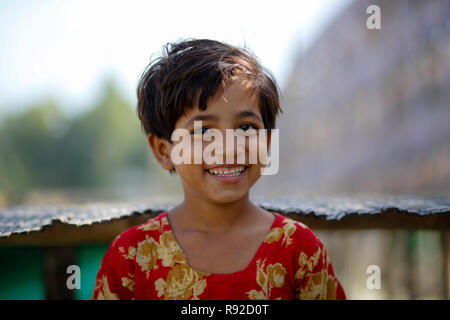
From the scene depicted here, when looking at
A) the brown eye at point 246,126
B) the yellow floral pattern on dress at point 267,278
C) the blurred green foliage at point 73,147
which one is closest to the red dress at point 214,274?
the yellow floral pattern on dress at point 267,278

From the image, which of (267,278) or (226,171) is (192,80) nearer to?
(226,171)

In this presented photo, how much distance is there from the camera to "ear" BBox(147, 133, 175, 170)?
59.5 inches

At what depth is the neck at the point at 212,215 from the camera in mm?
1470

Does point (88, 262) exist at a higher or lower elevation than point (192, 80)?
lower

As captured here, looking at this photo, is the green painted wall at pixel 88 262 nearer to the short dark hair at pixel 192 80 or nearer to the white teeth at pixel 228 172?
the short dark hair at pixel 192 80

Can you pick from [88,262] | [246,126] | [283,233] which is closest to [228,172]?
[246,126]

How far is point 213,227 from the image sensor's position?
147 centimetres

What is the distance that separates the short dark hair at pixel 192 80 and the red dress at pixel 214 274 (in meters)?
0.39

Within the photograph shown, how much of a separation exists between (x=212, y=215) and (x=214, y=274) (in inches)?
8.7

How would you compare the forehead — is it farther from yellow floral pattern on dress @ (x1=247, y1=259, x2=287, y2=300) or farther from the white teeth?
yellow floral pattern on dress @ (x1=247, y1=259, x2=287, y2=300)

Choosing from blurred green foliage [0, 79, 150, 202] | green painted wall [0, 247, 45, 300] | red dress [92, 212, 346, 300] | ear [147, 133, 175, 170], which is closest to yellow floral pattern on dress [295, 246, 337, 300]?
red dress [92, 212, 346, 300]

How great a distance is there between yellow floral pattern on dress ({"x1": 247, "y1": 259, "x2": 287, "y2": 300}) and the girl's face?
26cm

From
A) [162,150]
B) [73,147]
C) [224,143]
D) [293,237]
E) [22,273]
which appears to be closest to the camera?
[224,143]
